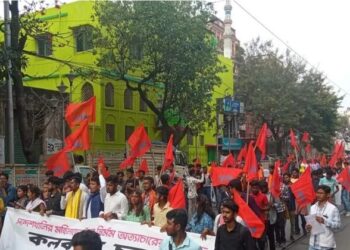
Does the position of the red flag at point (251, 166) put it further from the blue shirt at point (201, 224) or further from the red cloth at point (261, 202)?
the blue shirt at point (201, 224)

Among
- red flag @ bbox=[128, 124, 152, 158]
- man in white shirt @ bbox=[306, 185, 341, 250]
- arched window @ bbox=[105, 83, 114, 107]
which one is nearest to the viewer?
man in white shirt @ bbox=[306, 185, 341, 250]

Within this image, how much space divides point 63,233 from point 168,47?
1563 centimetres

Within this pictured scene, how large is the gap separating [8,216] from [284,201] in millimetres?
5573

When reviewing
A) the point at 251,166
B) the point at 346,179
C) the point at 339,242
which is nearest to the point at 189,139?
the point at 346,179

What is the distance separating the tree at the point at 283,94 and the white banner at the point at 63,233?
29.4 meters

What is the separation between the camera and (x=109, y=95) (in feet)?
98.9

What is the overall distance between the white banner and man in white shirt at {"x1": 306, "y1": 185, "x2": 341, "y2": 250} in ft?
4.35

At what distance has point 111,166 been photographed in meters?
21.0

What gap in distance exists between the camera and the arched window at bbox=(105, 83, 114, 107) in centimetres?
2993

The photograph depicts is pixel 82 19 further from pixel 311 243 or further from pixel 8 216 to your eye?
pixel 311 243

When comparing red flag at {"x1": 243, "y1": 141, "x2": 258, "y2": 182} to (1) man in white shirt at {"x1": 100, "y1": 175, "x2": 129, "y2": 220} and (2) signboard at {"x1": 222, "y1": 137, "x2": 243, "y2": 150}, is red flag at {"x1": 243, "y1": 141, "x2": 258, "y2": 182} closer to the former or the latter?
(1) man in white shirt at {"x1": 100, "y1": 175, "x2": 129, "y2": 220}

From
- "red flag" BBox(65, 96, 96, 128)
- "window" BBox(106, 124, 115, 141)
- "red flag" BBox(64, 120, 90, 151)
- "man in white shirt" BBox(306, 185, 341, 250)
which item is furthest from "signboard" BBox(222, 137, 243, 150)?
"man in white shirt" BBox(306, 185, 341, 250)

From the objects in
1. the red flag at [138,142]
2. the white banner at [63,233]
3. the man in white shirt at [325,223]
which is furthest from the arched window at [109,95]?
the man in white shirt at [325,223]

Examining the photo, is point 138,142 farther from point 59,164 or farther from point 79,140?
point 59,164
